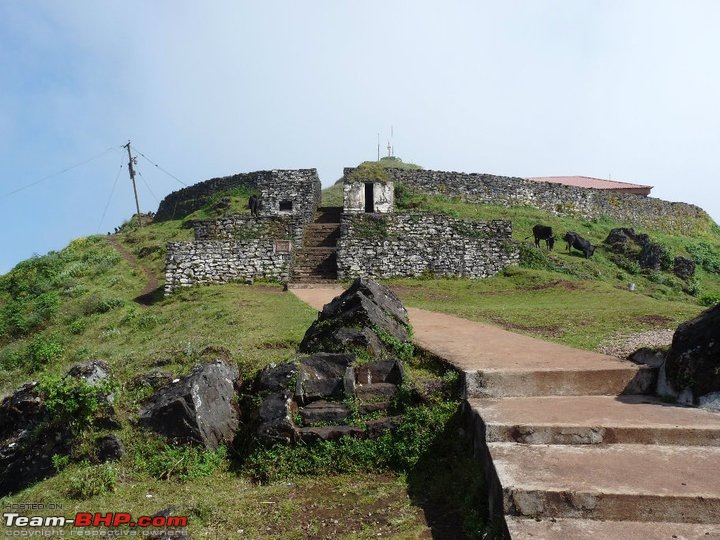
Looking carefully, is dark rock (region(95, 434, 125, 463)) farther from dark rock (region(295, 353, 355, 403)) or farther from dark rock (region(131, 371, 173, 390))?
dark rock (region(295, 353, 355, 403))

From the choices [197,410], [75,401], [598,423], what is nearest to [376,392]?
[197,410]

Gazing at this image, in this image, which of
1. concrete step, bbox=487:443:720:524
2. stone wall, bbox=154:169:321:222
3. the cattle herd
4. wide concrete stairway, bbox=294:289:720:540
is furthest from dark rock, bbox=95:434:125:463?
the cattle herd

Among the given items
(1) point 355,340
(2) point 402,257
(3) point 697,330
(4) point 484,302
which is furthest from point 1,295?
(3) point 697,330

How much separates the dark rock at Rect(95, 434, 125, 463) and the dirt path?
1310 centimetres

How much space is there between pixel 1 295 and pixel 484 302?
774 inches

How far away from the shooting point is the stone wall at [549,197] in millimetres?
31859

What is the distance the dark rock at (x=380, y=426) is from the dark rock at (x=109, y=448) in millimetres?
2662

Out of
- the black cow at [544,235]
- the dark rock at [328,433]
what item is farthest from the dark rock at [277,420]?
the black cow at [544,235]

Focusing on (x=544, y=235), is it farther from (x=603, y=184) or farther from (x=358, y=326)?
(x=603, y=184)

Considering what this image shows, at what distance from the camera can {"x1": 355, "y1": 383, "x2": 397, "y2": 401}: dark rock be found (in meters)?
6.43

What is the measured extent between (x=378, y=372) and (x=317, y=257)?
14.2 metres

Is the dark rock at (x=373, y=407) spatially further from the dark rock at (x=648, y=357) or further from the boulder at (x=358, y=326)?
the dark rock at (x=648, y=357)

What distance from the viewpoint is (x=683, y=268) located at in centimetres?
2352

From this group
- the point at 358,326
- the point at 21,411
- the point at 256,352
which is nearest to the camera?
the point at 21,411
